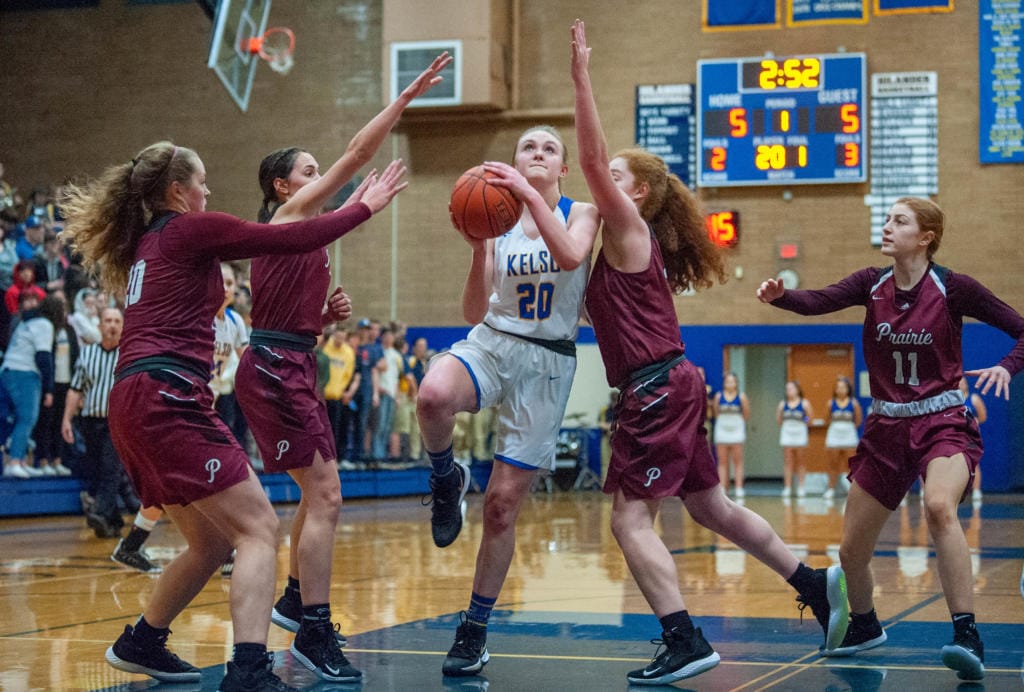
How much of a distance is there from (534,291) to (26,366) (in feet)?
27.4

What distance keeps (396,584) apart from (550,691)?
3.31 metres

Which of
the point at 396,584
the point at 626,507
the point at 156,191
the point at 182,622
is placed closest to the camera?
the point at 156,191

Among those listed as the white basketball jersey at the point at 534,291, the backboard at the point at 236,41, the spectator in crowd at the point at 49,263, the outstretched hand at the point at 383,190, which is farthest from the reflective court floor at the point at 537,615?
the backboard at the point at 236,41

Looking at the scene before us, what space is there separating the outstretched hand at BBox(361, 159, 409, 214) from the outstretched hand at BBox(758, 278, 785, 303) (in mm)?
1522

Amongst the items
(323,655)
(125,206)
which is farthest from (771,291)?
(125,206)

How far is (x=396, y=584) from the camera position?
24.4ft

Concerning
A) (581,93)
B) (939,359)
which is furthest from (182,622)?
(939,359)

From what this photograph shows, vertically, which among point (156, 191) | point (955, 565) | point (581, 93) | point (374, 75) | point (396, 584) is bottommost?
point (396, 584)

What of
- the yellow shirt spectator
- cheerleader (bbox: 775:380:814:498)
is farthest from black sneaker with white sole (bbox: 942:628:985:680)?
cheerleader (bbox: 775:380:814:498)

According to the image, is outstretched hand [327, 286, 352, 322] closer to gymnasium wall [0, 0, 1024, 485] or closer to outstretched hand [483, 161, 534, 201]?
outstretched hand [483, 161, 534, 201]

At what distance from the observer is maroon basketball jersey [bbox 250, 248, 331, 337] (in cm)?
501

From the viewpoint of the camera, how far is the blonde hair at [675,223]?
4898 millimetres

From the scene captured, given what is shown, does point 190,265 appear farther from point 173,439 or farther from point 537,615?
point 537,615

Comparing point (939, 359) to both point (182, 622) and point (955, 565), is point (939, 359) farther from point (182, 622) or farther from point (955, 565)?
point (182, 622)
